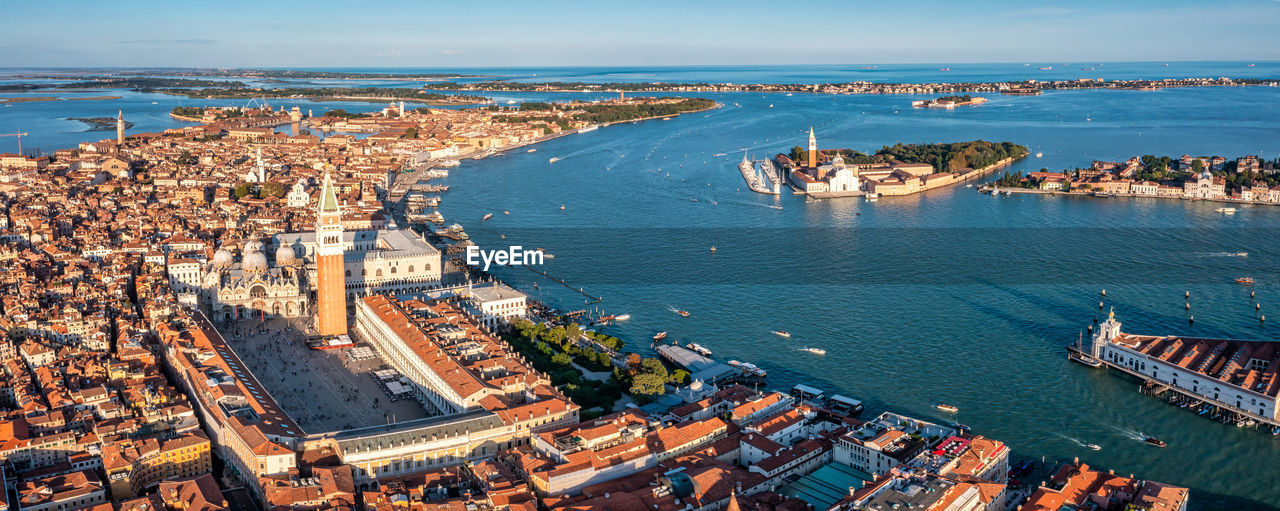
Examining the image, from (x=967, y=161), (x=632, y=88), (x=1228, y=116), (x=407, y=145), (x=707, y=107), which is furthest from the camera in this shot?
(x=632, y=88)

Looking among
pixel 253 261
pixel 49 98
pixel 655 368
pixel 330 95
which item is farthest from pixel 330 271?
pixel 49 98

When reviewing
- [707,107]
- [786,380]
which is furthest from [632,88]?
[786,380]

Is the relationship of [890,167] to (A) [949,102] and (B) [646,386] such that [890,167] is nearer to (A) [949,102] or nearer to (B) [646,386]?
(B) [646,386]

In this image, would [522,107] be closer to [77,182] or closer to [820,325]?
[77,182]

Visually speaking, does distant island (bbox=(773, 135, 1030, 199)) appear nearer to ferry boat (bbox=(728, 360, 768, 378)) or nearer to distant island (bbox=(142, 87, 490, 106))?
ferry boat (bbox=(728, 360, 768, 378))

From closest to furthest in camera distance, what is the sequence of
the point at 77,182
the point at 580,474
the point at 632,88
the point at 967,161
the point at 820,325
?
the point at 580,474 → the point at 820,325 → the point at 77,182 → the point at 967,161 → the point at 632,88

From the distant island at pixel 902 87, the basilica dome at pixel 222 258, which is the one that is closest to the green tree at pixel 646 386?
the basilica dome at pixel 222 258
